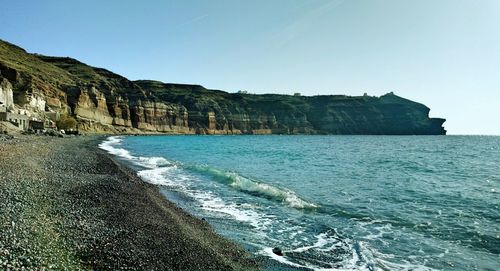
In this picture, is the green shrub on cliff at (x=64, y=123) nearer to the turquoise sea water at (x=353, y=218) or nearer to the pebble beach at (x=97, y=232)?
the turquoise sea water at (x=353, y=218)

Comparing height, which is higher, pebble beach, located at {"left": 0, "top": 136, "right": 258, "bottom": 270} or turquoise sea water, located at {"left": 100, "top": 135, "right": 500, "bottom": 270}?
pebble beach, located at {"left": 0, "top": 136, "right": 258, "bottom": 270}

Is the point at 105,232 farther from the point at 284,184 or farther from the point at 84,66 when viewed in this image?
the point at 84,66

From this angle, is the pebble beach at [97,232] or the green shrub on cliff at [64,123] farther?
the green shrub on cliff at [64,123]

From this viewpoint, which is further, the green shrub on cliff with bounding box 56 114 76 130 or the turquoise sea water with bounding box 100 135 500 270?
the green shrub on cliff with bounding box 56 114 76 130

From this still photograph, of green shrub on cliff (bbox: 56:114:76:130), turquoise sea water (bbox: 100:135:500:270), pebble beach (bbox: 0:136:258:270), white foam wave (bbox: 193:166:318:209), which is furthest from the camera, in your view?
green shrub on cliff (bbox: 56:114:76:130)

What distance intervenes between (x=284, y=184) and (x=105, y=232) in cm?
1851

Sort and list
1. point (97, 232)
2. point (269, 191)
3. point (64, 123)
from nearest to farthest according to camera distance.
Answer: point (97, 232) < point (269, 191) < point (64, 123)

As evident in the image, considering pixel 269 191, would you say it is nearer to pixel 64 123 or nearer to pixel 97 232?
pixel 97 232

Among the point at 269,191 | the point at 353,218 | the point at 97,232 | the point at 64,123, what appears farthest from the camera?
the point at 64,123

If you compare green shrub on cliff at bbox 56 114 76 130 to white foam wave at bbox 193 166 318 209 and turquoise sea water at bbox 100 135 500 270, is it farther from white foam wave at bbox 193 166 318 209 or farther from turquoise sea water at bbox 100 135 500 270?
white foam wave at bbox 193 166 318 209

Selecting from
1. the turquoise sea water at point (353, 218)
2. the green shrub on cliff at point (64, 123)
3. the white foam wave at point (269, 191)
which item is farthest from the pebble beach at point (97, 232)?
the green shrub on cliff at point (64, 123)

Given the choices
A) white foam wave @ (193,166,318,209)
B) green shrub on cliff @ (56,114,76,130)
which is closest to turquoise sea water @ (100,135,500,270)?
white foam wave @ (193,166,318,209)

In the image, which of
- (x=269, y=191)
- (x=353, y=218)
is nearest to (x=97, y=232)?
(x=353, y=218)

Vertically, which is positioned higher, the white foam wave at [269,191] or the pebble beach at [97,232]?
the pebble beach at [97,232]
